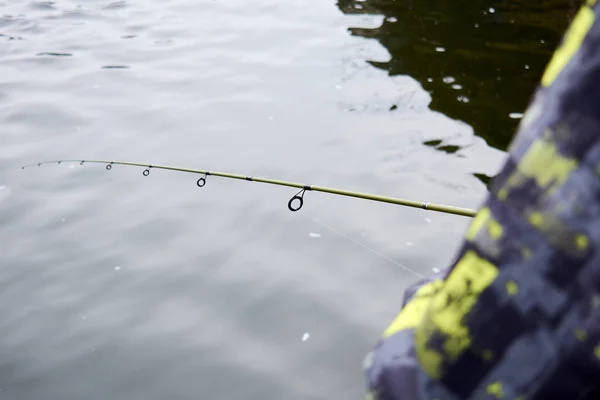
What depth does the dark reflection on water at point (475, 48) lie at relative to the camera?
20.2 ft

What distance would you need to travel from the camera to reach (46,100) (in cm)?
689

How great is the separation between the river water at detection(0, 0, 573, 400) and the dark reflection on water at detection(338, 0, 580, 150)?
29mm

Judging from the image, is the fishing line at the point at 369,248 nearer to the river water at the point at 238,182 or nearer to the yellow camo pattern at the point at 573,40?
the river water at the point at 238,182

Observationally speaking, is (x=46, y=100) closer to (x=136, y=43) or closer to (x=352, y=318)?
(x=136, y=43)

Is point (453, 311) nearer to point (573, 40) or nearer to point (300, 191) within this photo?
point (573, 40)

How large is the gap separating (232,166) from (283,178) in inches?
19.5

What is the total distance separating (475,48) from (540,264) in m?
6.55

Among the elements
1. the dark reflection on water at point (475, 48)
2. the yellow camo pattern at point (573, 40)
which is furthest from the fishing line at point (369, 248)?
the yellow camo pattern at point (573, 40)

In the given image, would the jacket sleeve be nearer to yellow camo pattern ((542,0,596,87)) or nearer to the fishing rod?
yellow camo pattern ((542,0,596,87))

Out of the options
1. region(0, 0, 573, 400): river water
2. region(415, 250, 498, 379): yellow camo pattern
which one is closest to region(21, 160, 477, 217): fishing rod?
region(0, 0, 573, 400): river water

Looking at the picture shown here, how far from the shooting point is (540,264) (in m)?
1.20

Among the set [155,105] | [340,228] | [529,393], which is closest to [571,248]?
[529,393]

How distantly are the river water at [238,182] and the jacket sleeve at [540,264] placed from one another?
218 cm

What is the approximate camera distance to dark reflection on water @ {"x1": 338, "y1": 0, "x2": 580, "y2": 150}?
616cm
